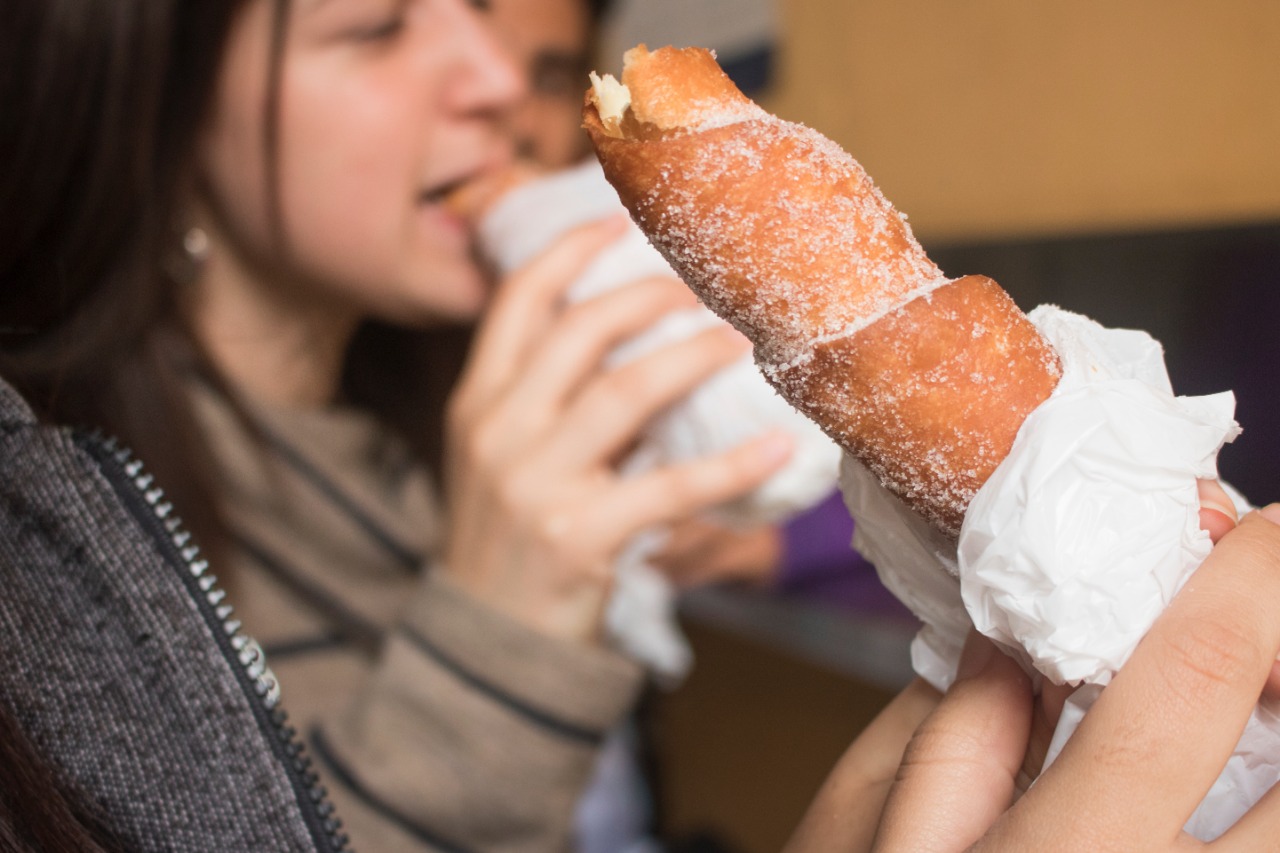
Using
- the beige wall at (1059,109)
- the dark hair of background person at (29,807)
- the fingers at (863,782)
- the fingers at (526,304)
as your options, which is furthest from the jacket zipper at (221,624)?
the beige wall at (1059,109)

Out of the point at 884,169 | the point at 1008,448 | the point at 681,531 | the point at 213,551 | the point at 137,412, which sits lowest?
the point at 681,531

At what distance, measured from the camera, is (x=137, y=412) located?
0.73 m

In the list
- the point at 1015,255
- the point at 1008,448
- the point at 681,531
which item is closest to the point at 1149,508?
the point at 1008,448

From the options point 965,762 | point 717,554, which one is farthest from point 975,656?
point 717,554

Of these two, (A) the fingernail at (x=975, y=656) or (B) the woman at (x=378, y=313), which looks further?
(B) the woman at (x=378, y=313)

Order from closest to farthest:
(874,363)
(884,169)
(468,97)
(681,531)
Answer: (874,363) → (468,97) → (884,169) → (681,531)

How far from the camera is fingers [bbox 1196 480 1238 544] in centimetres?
30

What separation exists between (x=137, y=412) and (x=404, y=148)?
1.00 feet

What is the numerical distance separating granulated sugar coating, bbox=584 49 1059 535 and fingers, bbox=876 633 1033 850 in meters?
0.07

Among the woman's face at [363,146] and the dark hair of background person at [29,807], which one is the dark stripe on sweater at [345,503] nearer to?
the woman's face at [363,146]

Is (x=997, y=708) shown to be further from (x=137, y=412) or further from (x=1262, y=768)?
(x=137, y=412)

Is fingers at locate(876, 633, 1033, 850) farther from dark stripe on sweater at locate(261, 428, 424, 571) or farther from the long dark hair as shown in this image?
dark stripe on sweater at locate(261, 428, 424, 571)

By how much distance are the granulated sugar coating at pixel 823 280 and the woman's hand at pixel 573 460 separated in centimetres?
43

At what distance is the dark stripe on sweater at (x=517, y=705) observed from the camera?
69 cm
